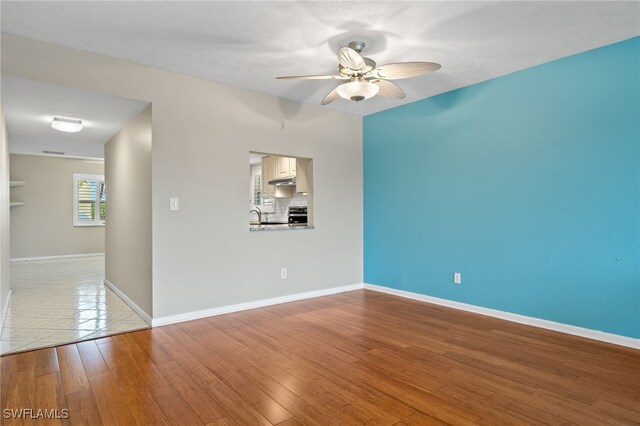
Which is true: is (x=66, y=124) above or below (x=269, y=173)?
above

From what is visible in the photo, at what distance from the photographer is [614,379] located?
A: 2299 millimetres

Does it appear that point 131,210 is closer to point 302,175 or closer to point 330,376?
point 302,175

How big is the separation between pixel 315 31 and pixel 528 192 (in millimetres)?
2510

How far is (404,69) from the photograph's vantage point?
2621 mm

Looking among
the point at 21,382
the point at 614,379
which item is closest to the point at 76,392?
the point at 21,382

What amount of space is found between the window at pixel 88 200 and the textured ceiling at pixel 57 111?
126 inches

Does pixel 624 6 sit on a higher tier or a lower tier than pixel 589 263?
A: higher

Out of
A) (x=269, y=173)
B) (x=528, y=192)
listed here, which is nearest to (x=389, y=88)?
(x=528, y=192)

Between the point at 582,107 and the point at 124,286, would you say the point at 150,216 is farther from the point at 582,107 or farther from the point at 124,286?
the point at 582,107

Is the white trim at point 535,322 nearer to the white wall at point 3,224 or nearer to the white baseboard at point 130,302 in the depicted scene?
the white baseboard at point 130,302

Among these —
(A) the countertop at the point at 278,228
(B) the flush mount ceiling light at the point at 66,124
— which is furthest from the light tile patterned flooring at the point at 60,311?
(B) the flush mount ceiling light at the point at 66,124

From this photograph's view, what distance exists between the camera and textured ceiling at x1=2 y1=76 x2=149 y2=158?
312cm

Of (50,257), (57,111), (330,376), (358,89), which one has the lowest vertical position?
(330,376)

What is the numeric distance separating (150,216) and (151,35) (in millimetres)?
1615
